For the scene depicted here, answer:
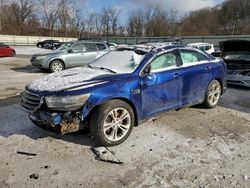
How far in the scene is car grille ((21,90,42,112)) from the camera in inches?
164

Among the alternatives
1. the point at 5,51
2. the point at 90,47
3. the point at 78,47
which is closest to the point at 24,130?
the point at 78,47

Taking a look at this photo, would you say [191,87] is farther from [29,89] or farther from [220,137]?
[29,89]

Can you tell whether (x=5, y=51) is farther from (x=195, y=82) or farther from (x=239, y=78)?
(x=195, y=82)

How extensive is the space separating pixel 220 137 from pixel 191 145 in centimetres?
67

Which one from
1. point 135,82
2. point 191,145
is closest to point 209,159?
point 191,145

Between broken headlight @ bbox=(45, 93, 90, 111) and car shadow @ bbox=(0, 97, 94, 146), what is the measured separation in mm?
489

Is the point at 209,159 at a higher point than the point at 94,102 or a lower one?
lower

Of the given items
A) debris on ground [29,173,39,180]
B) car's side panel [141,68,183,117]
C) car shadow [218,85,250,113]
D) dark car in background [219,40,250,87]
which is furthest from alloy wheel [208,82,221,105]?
debris on ground [29,173,39,180]

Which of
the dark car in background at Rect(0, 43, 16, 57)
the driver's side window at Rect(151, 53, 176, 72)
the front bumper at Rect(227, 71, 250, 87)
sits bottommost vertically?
the front bumper at Rect(227, 71, 250, 87)

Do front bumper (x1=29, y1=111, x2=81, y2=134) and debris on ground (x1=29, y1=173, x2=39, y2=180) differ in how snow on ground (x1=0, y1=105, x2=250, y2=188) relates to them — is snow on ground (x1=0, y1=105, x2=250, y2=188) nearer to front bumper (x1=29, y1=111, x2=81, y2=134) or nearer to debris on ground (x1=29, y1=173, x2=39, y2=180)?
debris on ground (x1=29, y1=173, x2=39, y2=180)

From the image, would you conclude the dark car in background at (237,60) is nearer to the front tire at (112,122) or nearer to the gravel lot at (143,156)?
the gravel lot at (143,156)

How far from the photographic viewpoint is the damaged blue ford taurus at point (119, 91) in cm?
400

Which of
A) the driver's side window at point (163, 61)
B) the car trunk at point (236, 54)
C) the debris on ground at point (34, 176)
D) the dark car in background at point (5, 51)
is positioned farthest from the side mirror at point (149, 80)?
the dark car in background at point (5, 51)

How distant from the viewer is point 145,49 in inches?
206
